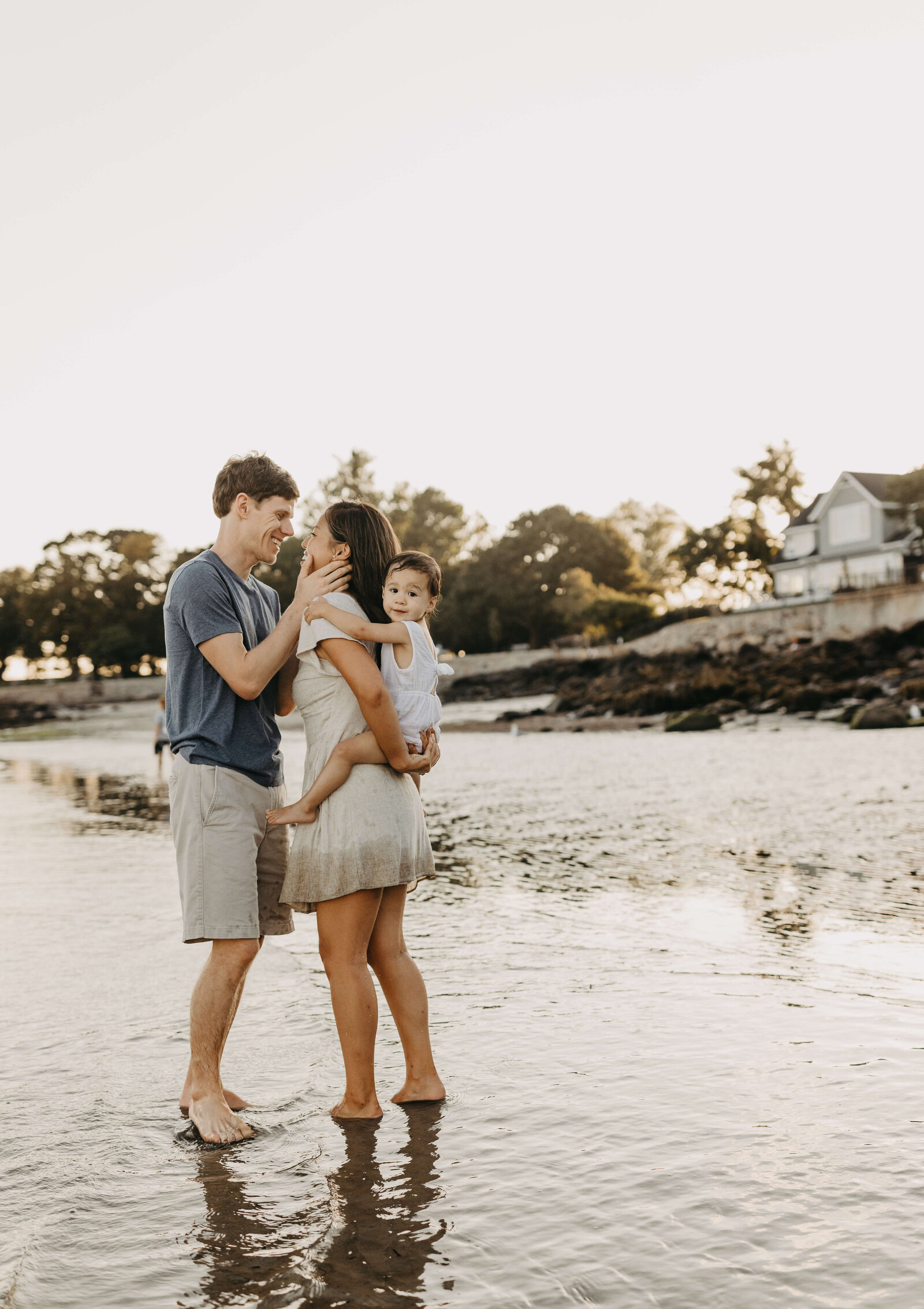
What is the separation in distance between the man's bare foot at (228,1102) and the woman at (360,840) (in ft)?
1.06

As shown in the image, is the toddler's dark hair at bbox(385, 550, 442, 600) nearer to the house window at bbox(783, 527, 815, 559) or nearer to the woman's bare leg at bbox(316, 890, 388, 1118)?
the woman's bare leg at bbox(316, 890, 388, 1118)

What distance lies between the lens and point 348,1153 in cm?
313

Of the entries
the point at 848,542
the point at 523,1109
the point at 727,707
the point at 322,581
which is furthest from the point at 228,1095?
the point at 848,542

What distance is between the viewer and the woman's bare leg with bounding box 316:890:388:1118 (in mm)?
3408

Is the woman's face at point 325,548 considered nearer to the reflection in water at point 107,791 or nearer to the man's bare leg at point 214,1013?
the man's bare leg at point 214,1013

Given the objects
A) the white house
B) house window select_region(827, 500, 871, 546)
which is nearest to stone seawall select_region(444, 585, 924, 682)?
the white house

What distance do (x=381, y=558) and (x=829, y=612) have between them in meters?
43.2

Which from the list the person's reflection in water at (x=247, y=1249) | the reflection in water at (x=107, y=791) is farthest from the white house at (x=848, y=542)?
the person's reflection in water at (x=247, y=1249)

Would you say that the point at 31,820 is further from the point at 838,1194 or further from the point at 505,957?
the point at 838,1194

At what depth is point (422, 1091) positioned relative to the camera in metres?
3.52

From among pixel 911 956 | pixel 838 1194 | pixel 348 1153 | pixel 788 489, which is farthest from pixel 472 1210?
pixel 788 489

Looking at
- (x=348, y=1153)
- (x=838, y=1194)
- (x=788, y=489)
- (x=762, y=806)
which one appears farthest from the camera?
(x=788, y=489)

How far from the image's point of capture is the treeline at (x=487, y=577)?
64.8m

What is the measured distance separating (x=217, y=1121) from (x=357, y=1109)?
1.41 feet
